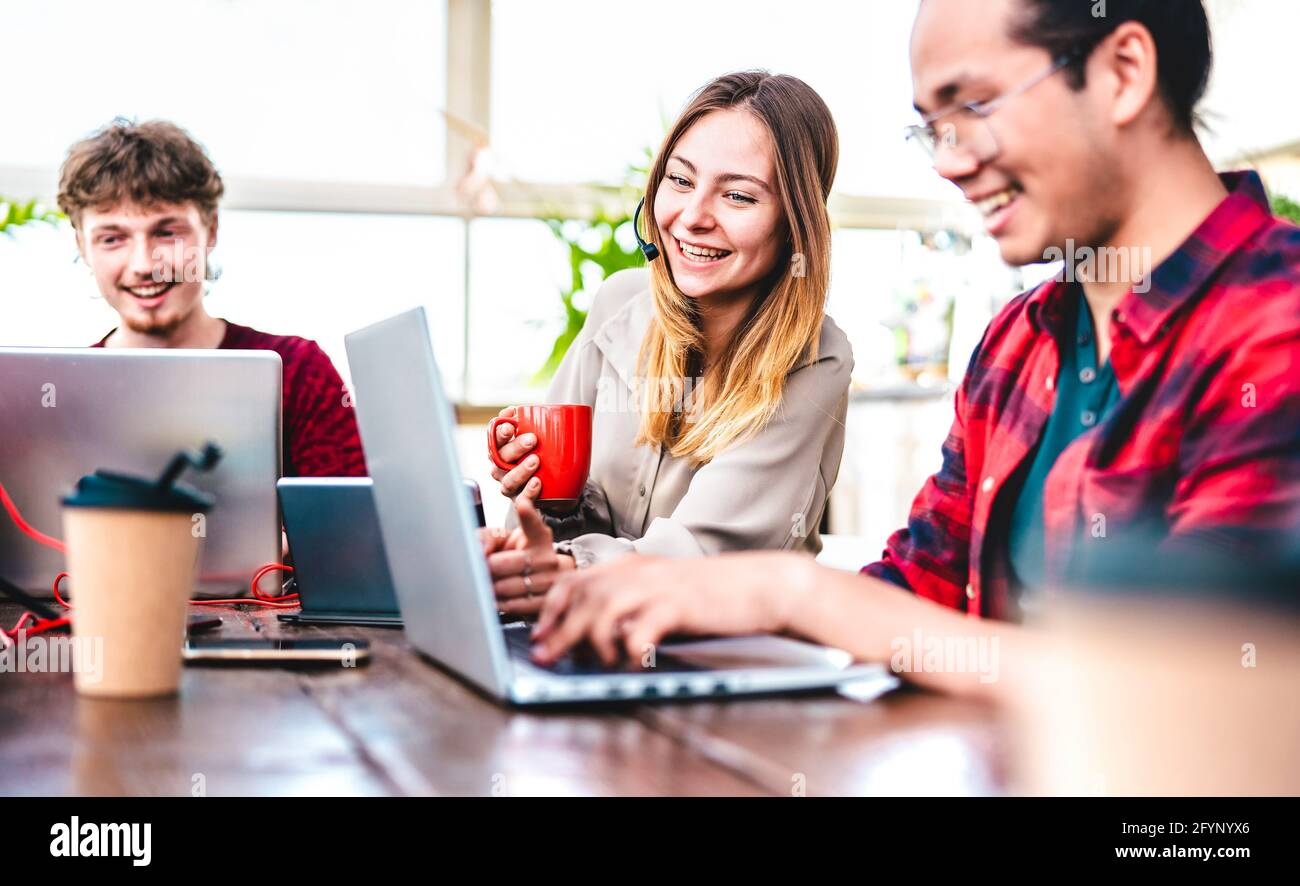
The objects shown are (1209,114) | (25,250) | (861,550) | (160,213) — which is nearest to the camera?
(1209,114)

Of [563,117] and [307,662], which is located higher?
[563,117]

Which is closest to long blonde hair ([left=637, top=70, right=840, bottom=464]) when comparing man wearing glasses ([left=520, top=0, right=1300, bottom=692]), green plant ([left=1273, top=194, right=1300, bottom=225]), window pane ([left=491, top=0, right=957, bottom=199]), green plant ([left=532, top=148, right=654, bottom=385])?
man wearing glasses ([left=520, top=0, right=1300, bottom=692])

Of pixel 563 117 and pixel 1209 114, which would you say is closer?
pixel 1209 114

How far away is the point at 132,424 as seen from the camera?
122 centimetres

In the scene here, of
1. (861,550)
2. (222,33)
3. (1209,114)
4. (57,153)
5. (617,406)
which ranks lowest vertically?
(861,550)

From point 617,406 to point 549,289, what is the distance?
2.75 m

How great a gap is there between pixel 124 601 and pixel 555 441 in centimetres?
52

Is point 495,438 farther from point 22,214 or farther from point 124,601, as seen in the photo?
point 22,214

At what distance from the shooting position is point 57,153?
422 cm

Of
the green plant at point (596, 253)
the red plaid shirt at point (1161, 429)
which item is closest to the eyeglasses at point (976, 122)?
the red plaid shirt at point (1161, 429)

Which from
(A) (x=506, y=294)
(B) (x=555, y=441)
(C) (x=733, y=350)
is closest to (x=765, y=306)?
A: (C) (x=733, y=350)
